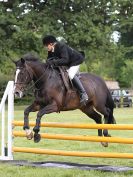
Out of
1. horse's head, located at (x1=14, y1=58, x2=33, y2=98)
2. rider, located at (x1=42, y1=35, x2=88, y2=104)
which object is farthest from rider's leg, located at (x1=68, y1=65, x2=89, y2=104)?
horse's head, located at (x1=14, y1=58, x2=33, y2=98)

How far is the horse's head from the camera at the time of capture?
858 cm

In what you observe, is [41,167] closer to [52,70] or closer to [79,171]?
[79,171]

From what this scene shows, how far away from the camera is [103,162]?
9461 mm

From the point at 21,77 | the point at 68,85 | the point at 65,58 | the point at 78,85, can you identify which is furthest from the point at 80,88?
the point at 21,77

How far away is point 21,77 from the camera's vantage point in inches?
340

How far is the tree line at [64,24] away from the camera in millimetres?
32625

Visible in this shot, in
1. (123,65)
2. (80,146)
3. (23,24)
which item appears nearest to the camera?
(80,146)

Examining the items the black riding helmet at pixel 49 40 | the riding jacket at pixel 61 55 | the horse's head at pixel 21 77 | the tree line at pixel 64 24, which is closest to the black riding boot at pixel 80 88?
the riding jacket at pixel 61 55

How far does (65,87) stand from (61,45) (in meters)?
0.82

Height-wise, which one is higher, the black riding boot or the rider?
the rider

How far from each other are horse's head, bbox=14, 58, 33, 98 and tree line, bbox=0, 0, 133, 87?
23.2m

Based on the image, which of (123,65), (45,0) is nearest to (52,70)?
(45,0)

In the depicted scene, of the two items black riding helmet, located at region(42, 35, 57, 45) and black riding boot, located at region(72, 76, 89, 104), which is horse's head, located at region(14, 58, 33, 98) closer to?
black riding helmet, located at region(42, 35, 57, 45)

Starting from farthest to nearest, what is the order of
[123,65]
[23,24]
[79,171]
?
1. [123,65]
2. [23,24]
3. [79,171]
